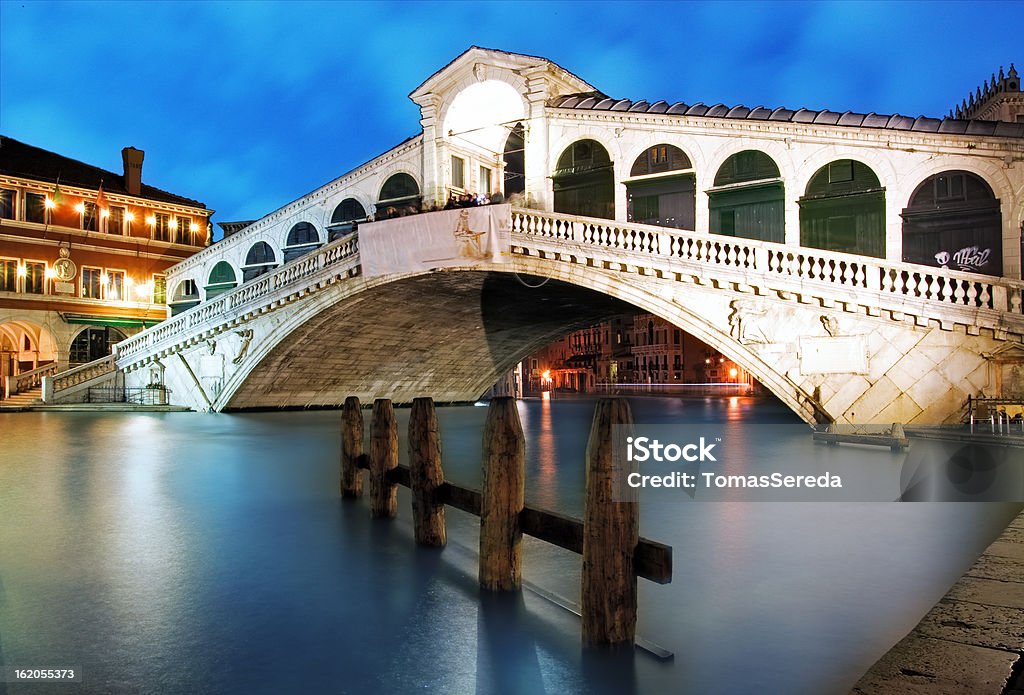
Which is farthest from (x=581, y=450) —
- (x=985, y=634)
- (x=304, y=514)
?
(x=985, y=634)

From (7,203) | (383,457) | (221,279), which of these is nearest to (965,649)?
(383,457)

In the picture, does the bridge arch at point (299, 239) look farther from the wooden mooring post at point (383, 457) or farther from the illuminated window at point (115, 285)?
the wooden mooring post at point (383, 457)

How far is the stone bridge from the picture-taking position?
13.5m

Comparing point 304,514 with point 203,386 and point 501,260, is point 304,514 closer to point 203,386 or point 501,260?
point 501,260

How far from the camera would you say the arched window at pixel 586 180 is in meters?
19.9

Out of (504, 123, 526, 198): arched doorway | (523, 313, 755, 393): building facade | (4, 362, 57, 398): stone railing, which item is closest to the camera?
(504, 123, 526, 198): arched doorway

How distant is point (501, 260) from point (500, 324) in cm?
763

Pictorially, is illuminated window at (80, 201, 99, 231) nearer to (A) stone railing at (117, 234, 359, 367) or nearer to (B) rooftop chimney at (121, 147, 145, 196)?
(B) rooftop chimney at (121, 147, 145, 196)

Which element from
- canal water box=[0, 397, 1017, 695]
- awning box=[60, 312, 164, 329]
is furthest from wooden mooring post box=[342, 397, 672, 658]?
awning box=[60, 312, 164, 329]

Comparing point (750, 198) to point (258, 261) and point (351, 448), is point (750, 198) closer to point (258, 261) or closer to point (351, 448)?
point (351, 448)

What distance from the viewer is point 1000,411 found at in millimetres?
12391

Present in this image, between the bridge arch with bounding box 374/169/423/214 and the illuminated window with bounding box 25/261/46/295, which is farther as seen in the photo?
the illuminated window with bounding box 25/261/46/295

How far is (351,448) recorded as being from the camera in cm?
788

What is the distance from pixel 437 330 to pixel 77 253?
1779 cm
